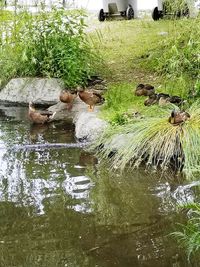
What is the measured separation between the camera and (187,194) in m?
4.85

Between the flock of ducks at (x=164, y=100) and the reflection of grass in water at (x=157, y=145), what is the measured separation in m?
0.06

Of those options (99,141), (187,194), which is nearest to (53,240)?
(187,194)

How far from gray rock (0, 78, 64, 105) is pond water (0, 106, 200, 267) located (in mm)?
2269

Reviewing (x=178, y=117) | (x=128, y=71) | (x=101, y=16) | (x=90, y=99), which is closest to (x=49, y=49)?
(x=128, y=71)

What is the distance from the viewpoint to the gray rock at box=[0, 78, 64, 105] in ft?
28.0

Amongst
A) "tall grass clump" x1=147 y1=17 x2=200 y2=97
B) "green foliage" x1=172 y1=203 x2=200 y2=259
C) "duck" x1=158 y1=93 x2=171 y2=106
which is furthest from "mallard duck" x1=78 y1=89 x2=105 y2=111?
"green foliage" x1=172 y1=203 x2=200 y2=259

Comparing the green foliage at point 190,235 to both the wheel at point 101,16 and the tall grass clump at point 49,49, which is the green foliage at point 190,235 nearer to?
the tall grass clump at point 49,49

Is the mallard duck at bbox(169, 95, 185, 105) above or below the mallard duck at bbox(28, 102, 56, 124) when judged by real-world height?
above

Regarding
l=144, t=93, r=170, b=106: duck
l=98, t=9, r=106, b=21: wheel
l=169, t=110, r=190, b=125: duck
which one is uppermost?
l=98, t=9, r=106, b=21: wheel

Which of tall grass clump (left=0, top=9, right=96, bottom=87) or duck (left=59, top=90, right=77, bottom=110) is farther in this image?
tall grass clump (left=0, top=9, right=96, bottom=87)

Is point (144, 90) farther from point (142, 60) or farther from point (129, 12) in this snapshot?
point (129, 12)

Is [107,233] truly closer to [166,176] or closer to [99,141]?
[166,176]

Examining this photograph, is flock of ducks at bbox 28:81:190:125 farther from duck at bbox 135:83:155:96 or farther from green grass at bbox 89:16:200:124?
green grass at bbox 89:16:200:124

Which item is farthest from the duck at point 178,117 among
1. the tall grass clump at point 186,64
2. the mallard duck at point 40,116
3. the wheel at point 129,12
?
the wheel at point 129,12
